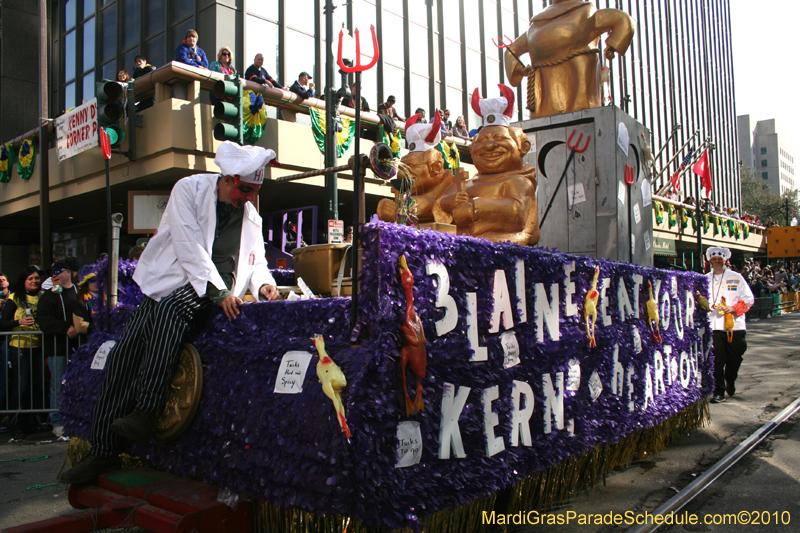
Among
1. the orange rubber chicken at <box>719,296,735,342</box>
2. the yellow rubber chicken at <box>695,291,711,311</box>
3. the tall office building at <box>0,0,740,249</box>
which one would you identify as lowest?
the orange rubber chicken at <box>719,296,735,342</box>

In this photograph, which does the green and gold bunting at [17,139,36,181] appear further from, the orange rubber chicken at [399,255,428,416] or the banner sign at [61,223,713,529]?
the orange rubber chicken at [399,255,428,416]

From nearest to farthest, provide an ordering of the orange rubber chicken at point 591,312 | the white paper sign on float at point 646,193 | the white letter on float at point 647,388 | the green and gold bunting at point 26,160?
the orange rubber chicken at point 591,312 → the white letter on float at point 647,388 → the white paper sign on float at point 646,193 → the green and gold bunting at point 26,160

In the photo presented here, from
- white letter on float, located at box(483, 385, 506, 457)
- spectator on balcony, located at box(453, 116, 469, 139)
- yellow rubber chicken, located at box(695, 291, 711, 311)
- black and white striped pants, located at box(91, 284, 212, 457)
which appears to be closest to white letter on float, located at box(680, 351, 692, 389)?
yellow rubber chicken, located at box(695, 291, 711, 311)

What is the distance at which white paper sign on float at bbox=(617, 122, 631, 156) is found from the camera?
6.45 metres

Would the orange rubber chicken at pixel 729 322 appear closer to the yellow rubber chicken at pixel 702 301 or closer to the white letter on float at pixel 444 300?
the yellow rubber chicken at pixel 702 301

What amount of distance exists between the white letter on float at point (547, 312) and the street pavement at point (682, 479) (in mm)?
1070

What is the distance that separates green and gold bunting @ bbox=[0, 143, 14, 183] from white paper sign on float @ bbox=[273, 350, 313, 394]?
16.8 m

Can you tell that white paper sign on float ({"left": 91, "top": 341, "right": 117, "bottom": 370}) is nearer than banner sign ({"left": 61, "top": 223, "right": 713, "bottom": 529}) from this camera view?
No

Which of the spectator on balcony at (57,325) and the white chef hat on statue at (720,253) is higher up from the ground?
the white chef hat on statue at (720,253)

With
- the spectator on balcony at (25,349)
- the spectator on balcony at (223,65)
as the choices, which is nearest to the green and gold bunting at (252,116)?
the spectator on balcony at (223,65)

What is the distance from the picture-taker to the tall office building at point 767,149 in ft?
327

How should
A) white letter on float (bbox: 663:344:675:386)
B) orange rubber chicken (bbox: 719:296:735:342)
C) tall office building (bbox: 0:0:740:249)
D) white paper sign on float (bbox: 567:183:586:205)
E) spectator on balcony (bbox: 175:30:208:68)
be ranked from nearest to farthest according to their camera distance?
white letter on float (bbox: 663:344:675:386) → white paper sign on float (bbox: 567:183:586:205) → orange rubber chicken (bbox: 719:296:735:342) → spectator on balcony (bbox: 175:30:208:68) → tall office building (bbox: 0:0:740:249)

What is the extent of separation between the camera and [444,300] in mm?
2869

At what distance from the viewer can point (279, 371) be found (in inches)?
108
